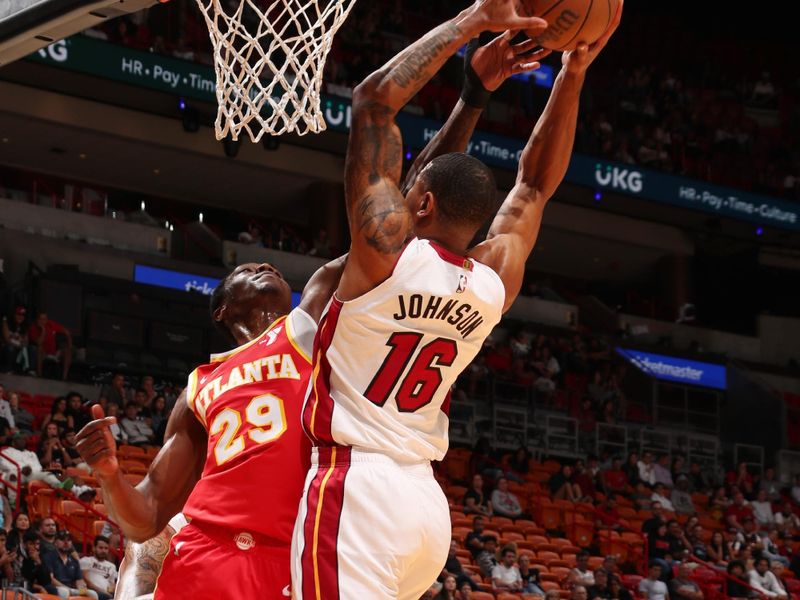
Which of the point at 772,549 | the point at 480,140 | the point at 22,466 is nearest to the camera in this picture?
the point at 22,466

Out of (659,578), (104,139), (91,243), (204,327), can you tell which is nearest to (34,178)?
(104,139)

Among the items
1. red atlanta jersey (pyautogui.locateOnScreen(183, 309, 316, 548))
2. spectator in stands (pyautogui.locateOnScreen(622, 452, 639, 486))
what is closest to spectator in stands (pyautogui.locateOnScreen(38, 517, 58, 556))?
red atlanta jersey (pyautogui.locateOnScreen(183, 309, 316, 548))

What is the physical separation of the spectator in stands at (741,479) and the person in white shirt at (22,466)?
9.84 m

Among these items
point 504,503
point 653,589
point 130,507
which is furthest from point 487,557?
point 130,507

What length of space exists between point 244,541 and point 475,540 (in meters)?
8.67

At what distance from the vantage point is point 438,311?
300 cm

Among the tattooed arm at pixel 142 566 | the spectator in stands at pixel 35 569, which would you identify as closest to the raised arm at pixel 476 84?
the tattooed arm at pixel 142 566

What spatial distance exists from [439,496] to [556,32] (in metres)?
1.23

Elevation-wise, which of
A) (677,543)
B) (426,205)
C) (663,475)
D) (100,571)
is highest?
(426,205)

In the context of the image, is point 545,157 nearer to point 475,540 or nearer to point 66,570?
point 66,570

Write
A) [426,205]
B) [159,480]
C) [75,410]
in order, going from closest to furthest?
1. [426,205]
2. [159,480]
3. [75,410]

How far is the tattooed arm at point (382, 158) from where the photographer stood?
2924mm

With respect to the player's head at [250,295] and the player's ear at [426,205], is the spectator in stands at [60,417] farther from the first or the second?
the player's ear at [426,205]

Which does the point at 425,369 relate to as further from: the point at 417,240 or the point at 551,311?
the point at 551,311
